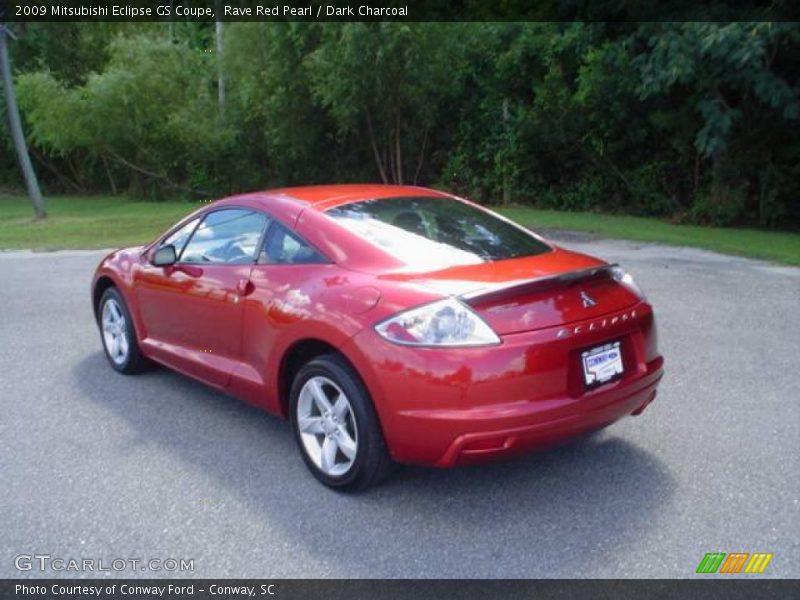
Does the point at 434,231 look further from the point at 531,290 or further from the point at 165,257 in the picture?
the point at 165,257

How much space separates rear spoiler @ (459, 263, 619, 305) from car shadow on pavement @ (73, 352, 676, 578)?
1017mm

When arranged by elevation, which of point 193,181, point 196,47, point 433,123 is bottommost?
point 193,181

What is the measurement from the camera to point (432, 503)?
371cm

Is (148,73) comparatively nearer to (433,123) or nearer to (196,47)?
(196,47)

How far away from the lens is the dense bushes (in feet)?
51.2

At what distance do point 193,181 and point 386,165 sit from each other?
30.3ft

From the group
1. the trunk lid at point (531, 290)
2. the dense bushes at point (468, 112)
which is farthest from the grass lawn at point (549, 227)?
the trunk lid at point (531, 290)

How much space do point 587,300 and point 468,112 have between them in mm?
20404

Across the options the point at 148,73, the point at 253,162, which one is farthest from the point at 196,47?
the point at 253,162

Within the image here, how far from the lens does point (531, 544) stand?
10.8 feet

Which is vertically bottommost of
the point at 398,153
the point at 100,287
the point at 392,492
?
the point at 392,492

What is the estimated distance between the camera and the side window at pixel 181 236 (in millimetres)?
5203

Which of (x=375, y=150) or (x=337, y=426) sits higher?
(x=375, y=150)

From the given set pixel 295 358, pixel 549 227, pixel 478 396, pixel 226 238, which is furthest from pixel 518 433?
pixel 549 227
